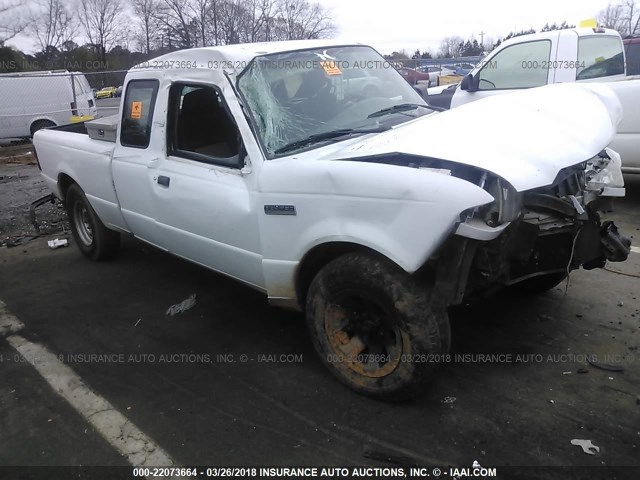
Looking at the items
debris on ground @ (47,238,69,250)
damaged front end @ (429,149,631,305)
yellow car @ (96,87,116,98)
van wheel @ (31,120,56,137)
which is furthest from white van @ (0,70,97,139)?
yellow car @ (96,87,116,98)

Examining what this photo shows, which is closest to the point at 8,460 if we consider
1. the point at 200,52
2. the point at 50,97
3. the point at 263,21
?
the point at 200,52

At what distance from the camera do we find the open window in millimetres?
3535

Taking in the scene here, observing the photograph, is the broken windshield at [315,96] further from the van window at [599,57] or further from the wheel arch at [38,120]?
the wheel arch at [38,120]

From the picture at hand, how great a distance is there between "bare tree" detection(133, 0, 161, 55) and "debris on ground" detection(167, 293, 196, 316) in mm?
51371

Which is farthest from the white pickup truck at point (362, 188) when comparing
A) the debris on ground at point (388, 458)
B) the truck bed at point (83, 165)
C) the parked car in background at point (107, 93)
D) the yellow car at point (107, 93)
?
the yellow car at point (107, 93)

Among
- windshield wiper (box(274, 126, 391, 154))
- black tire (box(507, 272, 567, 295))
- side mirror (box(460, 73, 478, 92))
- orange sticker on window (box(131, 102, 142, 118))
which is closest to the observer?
windshield wiper (box(274, 126, 391, 154))

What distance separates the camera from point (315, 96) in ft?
11.1

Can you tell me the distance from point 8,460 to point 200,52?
2.68 metres

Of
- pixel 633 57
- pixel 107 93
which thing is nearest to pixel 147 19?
pixel 107 93

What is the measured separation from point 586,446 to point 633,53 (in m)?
9.52

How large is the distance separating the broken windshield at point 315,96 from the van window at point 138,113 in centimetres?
105

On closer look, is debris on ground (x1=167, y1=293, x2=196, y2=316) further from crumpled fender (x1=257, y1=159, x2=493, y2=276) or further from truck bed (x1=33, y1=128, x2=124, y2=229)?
crumpled fender (x1=257, y1=159, x2=493, y2=276)

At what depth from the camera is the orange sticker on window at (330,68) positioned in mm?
3568

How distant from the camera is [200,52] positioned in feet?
11.4
